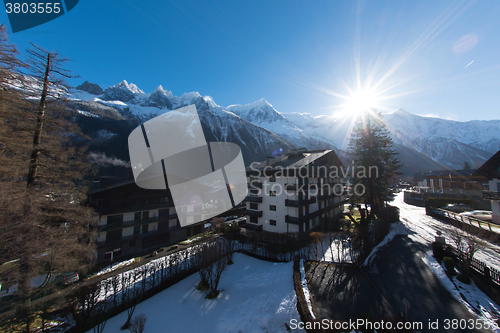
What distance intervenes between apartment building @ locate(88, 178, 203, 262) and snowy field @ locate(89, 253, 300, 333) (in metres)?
18.0

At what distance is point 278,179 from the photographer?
29.0m

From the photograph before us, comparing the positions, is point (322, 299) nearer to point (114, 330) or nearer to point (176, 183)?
point (114, 330)

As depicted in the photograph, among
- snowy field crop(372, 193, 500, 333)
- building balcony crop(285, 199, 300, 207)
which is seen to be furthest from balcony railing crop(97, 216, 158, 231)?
snowy field crop(372, 193, 500, 333)

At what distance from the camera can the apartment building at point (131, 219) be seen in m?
28.2

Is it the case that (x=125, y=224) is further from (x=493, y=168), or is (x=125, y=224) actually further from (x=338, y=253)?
(x=493, y=168)

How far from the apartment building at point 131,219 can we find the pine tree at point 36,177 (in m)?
19.9

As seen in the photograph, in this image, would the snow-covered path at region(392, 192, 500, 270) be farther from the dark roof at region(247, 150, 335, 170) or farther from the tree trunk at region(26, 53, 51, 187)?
the tree trunk at region(26, 53, 51, 187)

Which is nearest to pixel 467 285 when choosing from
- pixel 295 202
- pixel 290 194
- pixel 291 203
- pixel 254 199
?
pixel 295 202

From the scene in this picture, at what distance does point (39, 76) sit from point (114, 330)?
16871 mm

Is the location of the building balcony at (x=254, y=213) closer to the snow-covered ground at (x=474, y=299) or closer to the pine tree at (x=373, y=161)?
the pine tree at (x=373, y=161)

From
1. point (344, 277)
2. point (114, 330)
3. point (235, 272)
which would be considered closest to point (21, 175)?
point (114, 330)

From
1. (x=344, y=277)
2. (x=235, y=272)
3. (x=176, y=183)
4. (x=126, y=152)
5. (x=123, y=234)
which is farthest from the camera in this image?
(x=126, y=152)

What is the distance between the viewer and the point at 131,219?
30922 millimetres

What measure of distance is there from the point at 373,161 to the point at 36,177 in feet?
123
